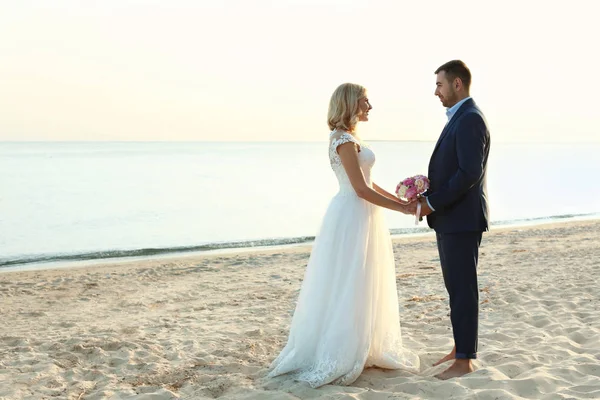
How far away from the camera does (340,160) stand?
4.69m

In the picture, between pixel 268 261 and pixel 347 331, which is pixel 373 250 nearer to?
pixel 347 331

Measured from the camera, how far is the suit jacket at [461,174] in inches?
171

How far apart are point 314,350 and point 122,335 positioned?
267 centimetres

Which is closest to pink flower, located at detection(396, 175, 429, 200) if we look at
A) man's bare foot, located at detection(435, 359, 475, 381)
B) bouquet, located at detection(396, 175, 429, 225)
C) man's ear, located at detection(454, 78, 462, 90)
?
bouquet, located at detection(396, 175, 429, 225)

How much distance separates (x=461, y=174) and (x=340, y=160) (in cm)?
91

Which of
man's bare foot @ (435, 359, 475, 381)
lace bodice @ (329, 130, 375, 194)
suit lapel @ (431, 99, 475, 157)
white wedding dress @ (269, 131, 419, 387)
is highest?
suit lapel @ (431, 99, 475, 157)

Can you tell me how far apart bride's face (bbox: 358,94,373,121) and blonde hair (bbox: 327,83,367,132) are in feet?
0.09

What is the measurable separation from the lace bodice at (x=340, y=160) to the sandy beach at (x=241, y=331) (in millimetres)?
1508

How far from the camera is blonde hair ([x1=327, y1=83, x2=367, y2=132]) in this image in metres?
4.53

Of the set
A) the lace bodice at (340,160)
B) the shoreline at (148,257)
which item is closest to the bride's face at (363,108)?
the lace bodice at (340,160)

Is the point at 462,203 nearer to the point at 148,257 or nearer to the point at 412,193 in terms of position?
the point at 412,193

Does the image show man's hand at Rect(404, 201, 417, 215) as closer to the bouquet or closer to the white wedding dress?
the bouquet

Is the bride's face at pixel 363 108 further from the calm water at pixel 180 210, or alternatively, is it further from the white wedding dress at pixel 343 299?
the calm water at pixel 180 210

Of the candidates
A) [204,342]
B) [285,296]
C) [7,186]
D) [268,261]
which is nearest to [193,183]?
[7,186]
